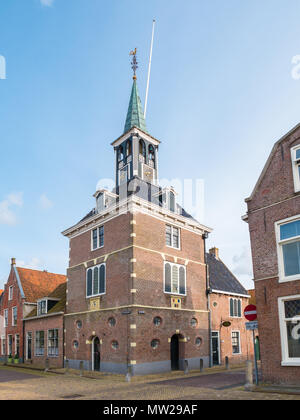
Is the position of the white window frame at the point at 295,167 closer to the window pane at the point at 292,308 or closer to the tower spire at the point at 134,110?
the window pane at the point at 292,308

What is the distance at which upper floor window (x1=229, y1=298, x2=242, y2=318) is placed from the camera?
30.6m

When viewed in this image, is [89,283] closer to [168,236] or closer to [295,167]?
[168,236]

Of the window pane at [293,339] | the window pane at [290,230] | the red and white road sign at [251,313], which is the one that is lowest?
the window pane at [293,339]

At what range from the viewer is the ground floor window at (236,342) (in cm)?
2978

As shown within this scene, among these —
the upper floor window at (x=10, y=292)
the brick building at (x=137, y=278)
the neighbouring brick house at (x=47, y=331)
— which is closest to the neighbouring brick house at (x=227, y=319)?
the brick building at (x=137, y=278)

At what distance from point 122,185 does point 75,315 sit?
10.7 meters

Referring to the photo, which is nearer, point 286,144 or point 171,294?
point 286,144

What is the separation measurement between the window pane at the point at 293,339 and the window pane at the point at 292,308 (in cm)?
34

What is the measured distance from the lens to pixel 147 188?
1097 inches

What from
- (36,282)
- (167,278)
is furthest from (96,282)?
(36,282)

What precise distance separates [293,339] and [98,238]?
16.4 meters
